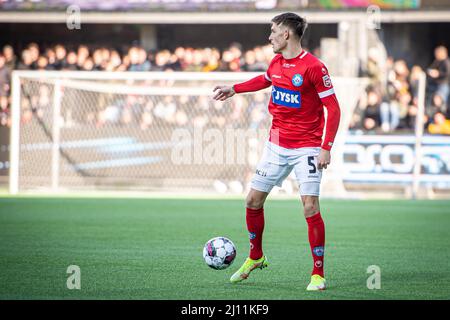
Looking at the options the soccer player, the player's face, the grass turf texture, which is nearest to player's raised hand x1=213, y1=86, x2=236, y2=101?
the soccer player

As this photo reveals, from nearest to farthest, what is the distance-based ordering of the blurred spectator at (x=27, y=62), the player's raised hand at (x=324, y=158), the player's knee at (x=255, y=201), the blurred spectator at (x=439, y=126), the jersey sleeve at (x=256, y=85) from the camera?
the player's raised hand at (x=324, y=158), the player's knee at (x=255, y=201), the jersey sleeve at (x=256, y=85), the blurred spectator at (x=439, y=126), the blurred spectator at (x=27, y=62)

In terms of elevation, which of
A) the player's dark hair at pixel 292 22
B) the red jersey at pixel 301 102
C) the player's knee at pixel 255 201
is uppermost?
the player's dark hair at pixel 292 22

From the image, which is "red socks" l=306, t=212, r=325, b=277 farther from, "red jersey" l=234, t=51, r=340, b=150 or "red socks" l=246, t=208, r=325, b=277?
"red jersey" l=234, t=51, r=340, b=150

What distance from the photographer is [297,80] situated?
7109 millimetres

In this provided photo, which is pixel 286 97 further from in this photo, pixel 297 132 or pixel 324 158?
pixel 324 158

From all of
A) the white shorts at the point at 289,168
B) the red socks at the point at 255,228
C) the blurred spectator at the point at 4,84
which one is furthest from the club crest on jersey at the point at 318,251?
the blurred spectator at the point at 4,84

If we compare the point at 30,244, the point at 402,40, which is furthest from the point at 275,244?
the point at 402,40

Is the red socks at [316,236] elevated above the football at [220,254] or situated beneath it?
elevated above

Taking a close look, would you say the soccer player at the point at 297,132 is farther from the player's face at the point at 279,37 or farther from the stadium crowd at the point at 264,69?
the stadium crowd at the point at 264,69

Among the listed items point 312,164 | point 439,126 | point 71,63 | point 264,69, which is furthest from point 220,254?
point 71,63

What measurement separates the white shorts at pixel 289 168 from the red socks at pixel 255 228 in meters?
0.21

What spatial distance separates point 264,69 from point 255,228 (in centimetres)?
1272

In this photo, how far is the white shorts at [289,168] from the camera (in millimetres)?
7125
